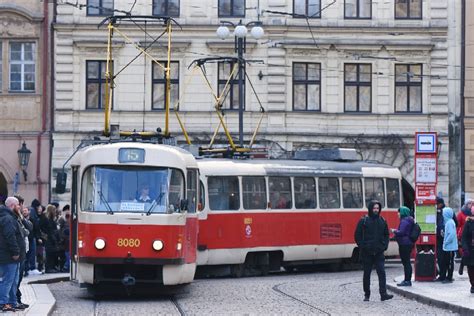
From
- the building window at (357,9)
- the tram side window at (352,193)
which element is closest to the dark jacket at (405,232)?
the tram side window at (352,193)

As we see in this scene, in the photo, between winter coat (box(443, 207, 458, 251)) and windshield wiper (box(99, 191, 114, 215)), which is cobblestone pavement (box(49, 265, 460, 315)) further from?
winter coat (box(443, 207, 458, 251))

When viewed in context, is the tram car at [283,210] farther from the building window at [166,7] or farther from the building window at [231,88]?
the building window at [166,7]

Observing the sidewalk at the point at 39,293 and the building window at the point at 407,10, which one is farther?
the building window at the point at 407,10

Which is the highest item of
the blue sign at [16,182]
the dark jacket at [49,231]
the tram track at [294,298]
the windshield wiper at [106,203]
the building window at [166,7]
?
the building window at [166,7]

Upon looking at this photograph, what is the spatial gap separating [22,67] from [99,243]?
88.2 feet

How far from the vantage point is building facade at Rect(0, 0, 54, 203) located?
50.3 m

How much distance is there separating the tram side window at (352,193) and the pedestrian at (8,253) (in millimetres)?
17476

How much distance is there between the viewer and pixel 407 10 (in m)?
51.6

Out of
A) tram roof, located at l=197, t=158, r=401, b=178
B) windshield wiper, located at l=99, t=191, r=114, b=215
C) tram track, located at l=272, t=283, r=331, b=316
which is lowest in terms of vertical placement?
tram track, located at l=272, t=283, r=331, b=316

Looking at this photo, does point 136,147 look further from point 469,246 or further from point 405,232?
point 405,232

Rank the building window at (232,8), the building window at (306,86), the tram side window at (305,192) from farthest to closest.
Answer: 1. the building window at (306,86)
2. the building window at (232,8)
3. the tram side window at (305,192)

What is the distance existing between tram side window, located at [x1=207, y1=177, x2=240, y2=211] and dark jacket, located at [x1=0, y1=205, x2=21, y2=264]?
40.5ft

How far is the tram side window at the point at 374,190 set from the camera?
3878 centimetres

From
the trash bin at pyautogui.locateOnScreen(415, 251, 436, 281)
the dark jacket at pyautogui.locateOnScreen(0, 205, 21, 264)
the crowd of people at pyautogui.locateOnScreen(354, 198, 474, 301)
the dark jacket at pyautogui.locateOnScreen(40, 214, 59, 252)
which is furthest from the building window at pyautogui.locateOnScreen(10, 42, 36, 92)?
the dark jacket at pyautogui.locateOnScreen(0, 205, 21, 264)
